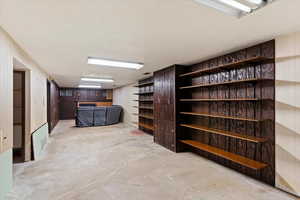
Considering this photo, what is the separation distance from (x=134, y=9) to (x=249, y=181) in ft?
9.81

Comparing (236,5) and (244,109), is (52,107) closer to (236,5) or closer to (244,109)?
(244,109)

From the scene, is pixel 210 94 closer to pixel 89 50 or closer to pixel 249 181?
pixel 249 181

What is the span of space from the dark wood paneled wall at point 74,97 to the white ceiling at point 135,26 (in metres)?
8.68

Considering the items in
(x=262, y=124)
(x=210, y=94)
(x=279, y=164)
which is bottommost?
(x=279, y=164)

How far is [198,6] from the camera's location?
153cm

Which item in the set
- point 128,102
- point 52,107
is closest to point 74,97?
point 52,107

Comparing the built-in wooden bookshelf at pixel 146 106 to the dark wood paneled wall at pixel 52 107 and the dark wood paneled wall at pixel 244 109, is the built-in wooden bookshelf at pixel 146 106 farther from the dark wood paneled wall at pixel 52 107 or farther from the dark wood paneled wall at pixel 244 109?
the dark wood paneled wall at pixel 52 107

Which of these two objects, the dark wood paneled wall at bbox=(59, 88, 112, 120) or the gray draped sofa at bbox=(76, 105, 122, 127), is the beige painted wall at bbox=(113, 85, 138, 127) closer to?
the gray draped sofa at bbox=(76, 105, 122, 127)

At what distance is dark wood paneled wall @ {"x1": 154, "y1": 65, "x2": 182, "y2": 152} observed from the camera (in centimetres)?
400

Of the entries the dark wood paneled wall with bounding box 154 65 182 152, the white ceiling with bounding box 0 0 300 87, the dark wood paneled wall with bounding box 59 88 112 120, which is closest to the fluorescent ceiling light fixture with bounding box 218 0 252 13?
the white ceiling with bounding box 0 0 300 87

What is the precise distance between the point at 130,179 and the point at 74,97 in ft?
32.8

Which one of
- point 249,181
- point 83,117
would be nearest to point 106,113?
point 83,117

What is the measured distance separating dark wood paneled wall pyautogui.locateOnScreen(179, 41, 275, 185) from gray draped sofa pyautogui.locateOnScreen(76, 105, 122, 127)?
572cm

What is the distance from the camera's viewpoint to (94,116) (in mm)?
8062
